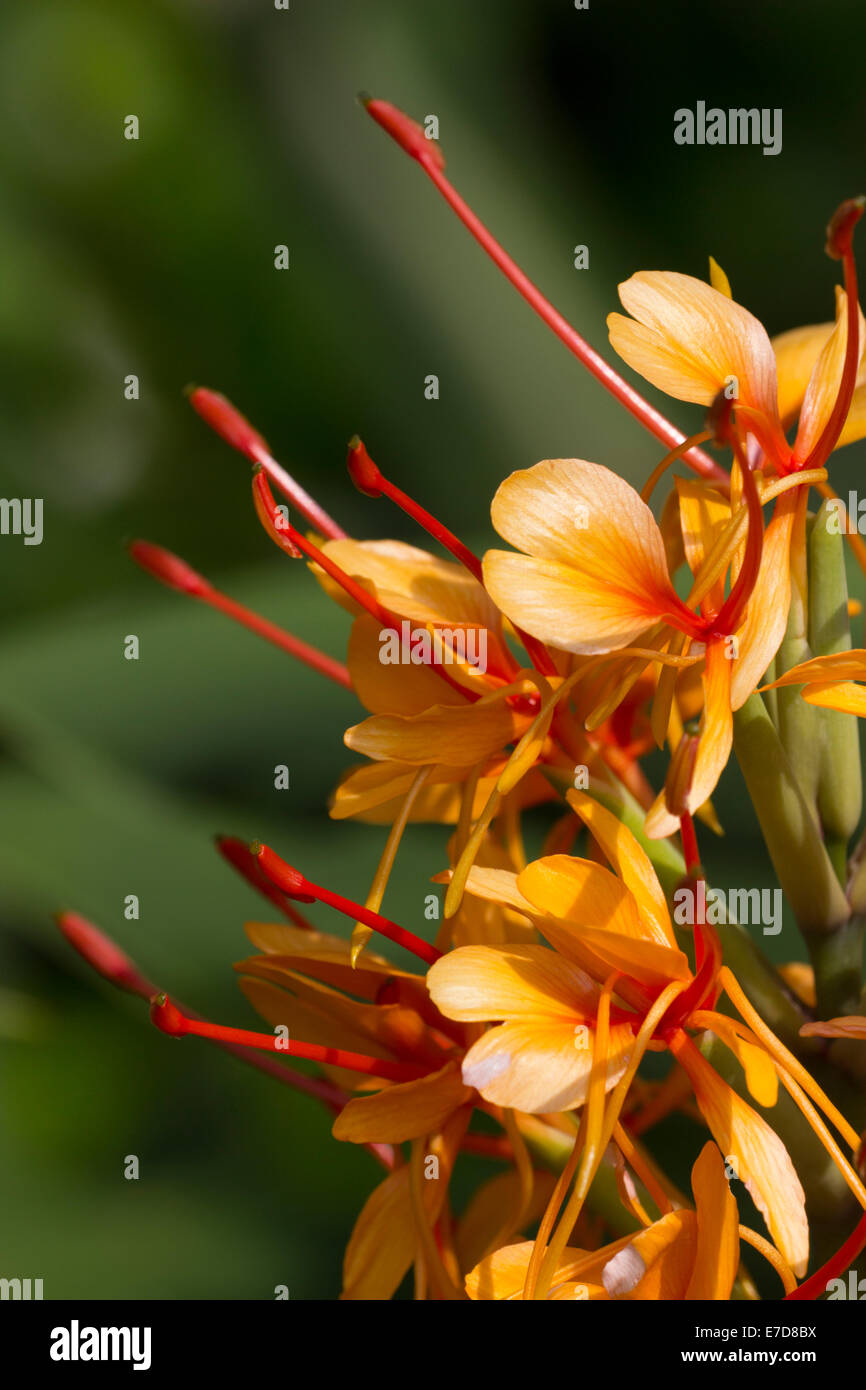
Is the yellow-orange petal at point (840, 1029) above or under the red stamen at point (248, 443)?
under

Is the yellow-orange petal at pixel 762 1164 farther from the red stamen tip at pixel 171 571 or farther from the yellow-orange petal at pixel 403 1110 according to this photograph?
the red stamen tip at pixel 171 571

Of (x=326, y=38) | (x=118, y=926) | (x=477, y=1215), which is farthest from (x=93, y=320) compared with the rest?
(x=477, y=1215)

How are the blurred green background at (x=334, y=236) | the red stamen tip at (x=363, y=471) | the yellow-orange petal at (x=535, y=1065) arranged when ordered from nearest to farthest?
the yellow-orange petal at (x=535, y=1065), the red stamen tip at (x=363, y=471), the blurred green background at (x=334, y=236)

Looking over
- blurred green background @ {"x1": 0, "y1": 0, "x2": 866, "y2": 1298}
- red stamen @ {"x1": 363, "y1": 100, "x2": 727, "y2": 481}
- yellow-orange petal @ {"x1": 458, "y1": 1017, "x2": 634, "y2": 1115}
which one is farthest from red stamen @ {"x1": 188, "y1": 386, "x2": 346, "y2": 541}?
blurred green background @ {"x1": 0, "y1": 0, "x2": 866, "y2": 1298}

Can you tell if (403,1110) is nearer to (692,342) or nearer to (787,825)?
(787,825)

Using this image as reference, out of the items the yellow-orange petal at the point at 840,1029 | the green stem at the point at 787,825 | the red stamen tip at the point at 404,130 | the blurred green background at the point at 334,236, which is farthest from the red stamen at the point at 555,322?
the blurred green background at the point at 334,236
